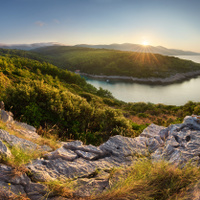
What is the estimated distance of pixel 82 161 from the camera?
4.64m

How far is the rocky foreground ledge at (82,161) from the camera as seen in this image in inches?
126

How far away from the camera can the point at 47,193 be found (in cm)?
314

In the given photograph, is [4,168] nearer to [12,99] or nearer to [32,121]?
[32,121]

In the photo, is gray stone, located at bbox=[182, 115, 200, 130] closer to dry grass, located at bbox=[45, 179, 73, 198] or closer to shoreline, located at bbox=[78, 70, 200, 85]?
dry grass, located at bbox=[45, 179, 73, 198]

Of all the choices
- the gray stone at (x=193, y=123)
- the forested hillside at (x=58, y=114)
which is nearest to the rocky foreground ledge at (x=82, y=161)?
the gray stone at (x=193, y=123)

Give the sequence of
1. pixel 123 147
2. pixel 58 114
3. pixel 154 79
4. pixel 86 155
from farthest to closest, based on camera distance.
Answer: pixel 154 79, pixel 58 114, pixel 123 147, pixel 86 155

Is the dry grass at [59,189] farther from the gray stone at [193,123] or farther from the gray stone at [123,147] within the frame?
the gray stone at [193,123]

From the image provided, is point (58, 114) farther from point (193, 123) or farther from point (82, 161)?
point (193, 123)

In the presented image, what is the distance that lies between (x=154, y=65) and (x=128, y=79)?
4424cm

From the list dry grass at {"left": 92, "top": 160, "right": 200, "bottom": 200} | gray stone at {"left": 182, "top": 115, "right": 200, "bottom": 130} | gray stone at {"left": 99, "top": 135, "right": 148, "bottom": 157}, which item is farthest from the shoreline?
dry grass at {"left": 92, "top": 160, "right": 200, "bottom": 200}

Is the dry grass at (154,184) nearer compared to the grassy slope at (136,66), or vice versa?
the dry grass at (154,184)

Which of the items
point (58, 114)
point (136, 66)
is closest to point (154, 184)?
point (58, 114)

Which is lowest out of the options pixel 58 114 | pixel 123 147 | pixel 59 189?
pixel 123 147

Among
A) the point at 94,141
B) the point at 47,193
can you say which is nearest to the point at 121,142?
the point at 94,141
